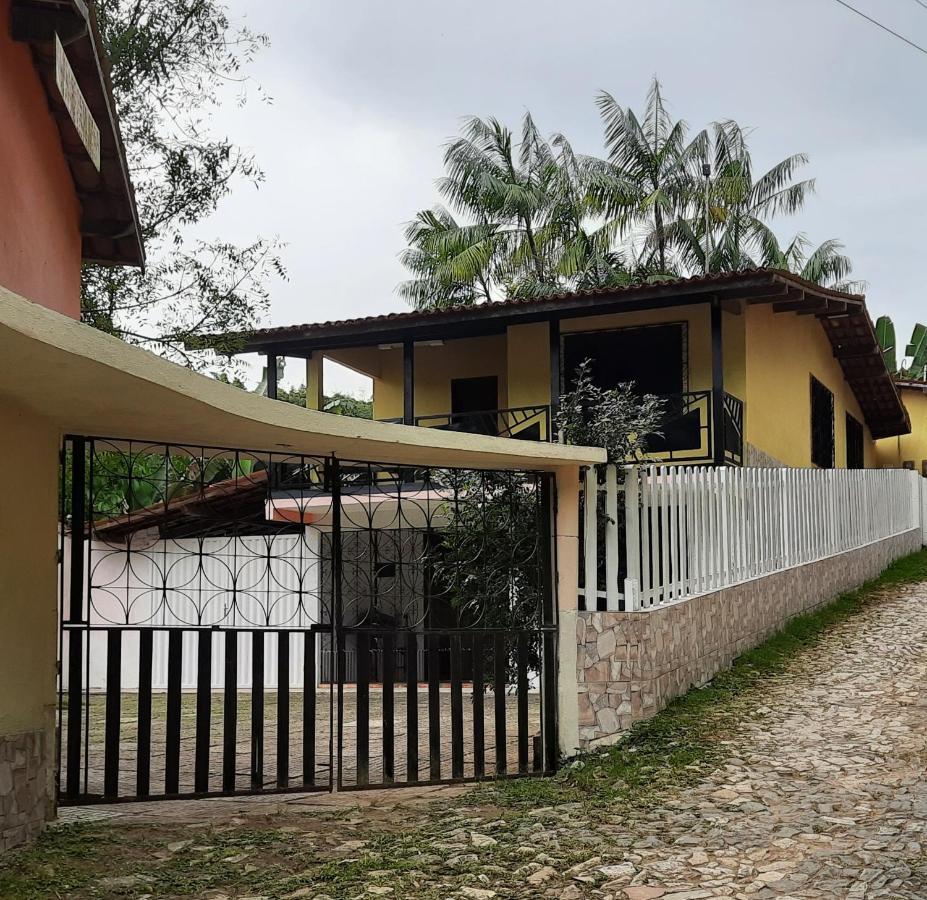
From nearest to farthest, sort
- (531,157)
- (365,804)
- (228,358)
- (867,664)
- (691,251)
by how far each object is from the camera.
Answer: (365,804)
(867,664)
(228,358)
(691,251)
(531,157)

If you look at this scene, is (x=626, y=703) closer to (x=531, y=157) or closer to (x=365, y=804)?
(x=365, y=804)

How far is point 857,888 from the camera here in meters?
4.84

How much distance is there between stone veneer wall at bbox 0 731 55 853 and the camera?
5449mm

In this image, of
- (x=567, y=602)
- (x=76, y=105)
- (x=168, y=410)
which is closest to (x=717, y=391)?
(x=567, y=602)

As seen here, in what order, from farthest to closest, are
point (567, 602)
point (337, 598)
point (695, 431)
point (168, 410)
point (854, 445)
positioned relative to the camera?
point (854, 445)
point (695, 431)
point (567, 602)
point (337, 598)
point (168, 410)

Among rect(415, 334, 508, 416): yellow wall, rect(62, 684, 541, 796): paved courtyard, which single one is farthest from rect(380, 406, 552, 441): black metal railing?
rect(62, 684, 541, 796): paved courtyard

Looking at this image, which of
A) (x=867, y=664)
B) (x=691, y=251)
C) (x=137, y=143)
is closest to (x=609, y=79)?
(x=691, y=251)

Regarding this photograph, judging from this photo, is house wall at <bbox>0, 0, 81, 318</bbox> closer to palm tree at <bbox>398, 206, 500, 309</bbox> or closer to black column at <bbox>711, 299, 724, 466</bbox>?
black column at <bbox>711, 299, 724, 466</bbox>

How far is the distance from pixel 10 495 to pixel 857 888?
435 centimetres

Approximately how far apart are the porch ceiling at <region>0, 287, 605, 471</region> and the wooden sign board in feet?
8.62

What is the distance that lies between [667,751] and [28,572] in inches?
164

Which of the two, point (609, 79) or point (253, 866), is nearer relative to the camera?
point (253, 866)

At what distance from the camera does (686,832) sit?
228 inches

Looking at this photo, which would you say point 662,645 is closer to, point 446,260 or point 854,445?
point 854,445
